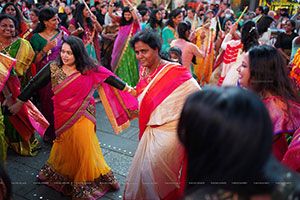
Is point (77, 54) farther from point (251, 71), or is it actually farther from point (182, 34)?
point (182, 34)

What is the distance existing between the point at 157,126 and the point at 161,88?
0.31 metres

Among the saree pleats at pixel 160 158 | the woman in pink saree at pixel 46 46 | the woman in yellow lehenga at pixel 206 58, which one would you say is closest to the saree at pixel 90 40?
the woman in pink saree at pixel 46 46

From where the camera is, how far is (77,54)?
8.15 ft

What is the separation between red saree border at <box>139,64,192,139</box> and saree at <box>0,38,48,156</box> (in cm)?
145

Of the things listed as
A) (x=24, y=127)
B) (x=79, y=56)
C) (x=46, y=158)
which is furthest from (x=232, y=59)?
(x=24, y=127)

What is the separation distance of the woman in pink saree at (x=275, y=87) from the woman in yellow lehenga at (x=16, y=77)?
7.85 ft

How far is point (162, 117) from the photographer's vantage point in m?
2.15

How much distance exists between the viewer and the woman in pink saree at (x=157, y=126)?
81.9 inches

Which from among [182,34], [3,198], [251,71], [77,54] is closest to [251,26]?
[182,34]

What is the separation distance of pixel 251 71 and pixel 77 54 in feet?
5.02

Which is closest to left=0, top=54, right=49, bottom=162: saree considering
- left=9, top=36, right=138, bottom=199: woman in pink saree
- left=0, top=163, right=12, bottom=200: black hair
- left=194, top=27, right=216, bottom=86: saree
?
left=9, top=36, right=138, bottom=199: woman in pink saree

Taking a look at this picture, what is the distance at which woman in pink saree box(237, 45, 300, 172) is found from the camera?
1.68 m

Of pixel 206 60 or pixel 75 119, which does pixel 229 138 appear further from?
pixel 206 60

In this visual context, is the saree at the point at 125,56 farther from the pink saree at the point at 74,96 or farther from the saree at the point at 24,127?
the pink saree at the point at 74,96
